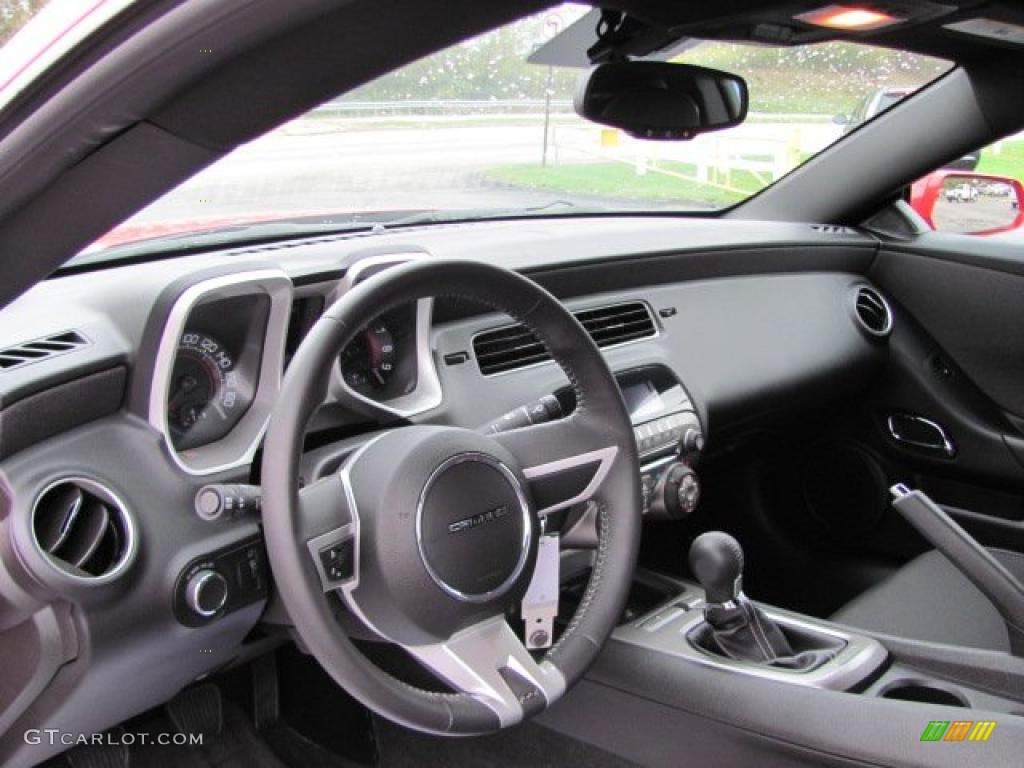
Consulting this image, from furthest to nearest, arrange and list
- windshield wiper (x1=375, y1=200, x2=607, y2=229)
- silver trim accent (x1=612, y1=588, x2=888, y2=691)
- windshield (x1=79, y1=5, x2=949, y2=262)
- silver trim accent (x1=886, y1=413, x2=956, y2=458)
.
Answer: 1. silver trim accent (x1=886, y1=413, x2=956, y2=458)
2. windshield wiper (x1=375, y1=200, x2=607, y2=229)
3. windshield (x1=79, y1=5, x2=949, y2=262)
4. silver trim accent (x1=612, y1=588, x2=888, y2=691)

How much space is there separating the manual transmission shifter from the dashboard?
0.88 feet

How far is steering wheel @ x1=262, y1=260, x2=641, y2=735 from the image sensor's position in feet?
4.36

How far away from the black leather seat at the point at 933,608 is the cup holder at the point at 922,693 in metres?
0.29

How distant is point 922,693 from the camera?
1.93m

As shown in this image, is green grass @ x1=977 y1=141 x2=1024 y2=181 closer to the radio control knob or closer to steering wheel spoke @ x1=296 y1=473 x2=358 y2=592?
the radio control knob

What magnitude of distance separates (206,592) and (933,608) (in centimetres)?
161

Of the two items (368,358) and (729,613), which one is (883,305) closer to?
(729,613)

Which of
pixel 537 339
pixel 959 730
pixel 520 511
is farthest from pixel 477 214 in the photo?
pixel 959 730

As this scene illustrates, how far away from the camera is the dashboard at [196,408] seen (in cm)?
148

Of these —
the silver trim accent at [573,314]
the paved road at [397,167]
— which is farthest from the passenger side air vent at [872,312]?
the silver trim accent at [573,314]

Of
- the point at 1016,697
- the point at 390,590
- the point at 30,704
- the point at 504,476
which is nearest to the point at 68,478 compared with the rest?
the point at 30,704

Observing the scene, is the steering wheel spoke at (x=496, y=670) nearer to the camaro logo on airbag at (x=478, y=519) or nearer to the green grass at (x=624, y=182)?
the camaro logo on airbag at (x=478, y=519)

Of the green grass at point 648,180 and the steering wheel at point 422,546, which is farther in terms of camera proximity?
the green grass at point 648,180

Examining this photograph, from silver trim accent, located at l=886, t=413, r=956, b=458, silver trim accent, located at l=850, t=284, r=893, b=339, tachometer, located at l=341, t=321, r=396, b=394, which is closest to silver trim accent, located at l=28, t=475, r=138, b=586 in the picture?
tachometer, located at l=341, t=321, r=396, b=394
